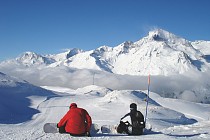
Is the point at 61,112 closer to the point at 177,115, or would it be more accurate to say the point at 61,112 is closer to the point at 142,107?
the point at 142,107

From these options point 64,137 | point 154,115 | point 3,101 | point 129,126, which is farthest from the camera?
point 154,115

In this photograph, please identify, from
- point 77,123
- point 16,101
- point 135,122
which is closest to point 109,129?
point 135,122

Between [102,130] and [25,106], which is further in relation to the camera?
[25,106]

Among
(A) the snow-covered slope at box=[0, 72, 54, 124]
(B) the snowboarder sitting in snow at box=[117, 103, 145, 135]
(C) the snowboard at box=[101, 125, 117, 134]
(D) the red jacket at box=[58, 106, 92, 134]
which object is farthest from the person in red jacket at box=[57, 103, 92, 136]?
(A) the snow-covered slope at box=[0, 72, 54, 124]

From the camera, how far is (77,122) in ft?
42.5

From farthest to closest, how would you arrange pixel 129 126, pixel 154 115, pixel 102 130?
1. pixel 154 115
2. pixel 102 130
3. pixel 129 126

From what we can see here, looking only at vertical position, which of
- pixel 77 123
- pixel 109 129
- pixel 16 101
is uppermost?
pixel 16 101

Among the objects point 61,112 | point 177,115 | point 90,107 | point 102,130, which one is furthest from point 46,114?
point 102,130

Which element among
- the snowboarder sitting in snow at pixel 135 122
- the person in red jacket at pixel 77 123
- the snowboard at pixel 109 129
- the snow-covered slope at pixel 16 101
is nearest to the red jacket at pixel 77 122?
the person in red jacket at pixel 77 123

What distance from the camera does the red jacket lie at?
12898mm

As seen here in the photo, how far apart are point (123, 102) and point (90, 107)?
34.9ft

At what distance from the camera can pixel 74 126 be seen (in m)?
12.9

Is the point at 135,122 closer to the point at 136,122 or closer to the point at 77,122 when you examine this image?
the point at 136,122

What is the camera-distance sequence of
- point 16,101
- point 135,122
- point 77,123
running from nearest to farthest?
point 77,123, point 135,122, point 16,101
